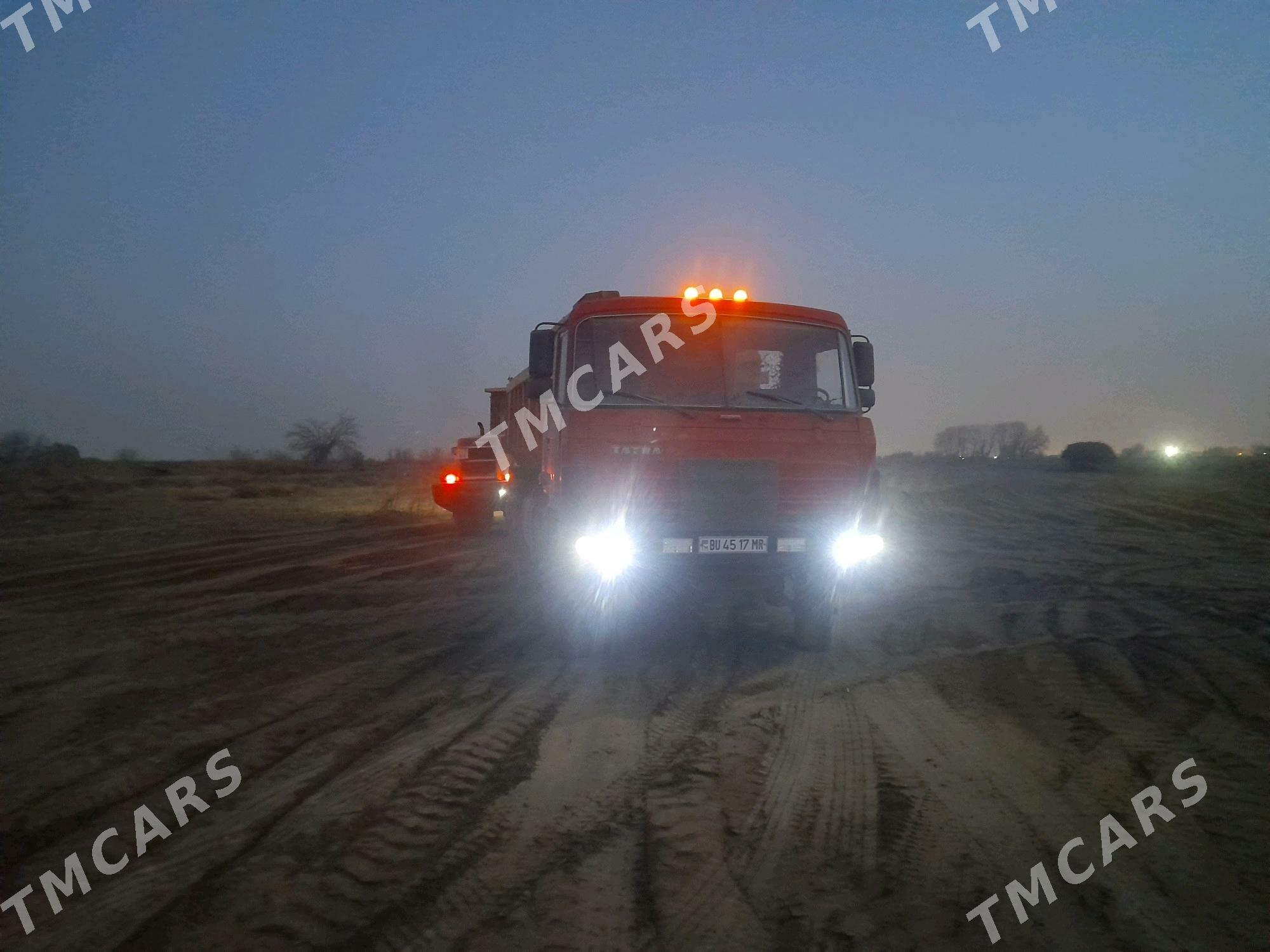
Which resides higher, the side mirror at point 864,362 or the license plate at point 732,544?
the side mirror at point 864,362

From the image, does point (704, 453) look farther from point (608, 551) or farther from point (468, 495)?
point (468, 495)

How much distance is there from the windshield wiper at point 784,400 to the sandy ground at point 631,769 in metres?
2.00

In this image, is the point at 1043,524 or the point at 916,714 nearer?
the point at 916,714

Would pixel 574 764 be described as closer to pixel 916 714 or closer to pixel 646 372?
pixel 916 714

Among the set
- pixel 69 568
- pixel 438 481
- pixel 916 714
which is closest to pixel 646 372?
pixel 916 714

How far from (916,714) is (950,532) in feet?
47.5

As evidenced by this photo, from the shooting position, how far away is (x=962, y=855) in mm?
3723

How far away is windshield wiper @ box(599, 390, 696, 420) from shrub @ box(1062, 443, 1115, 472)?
151 feet

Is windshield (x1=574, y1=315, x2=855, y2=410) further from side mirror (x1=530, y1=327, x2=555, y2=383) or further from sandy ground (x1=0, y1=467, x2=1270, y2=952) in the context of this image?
sandy ground (x1=0, y1=467, x2=1270, y2=952)

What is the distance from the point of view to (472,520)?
59.4 feet

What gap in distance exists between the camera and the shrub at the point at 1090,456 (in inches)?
1898

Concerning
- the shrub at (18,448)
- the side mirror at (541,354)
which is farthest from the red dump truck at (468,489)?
the shrub at (18,448)

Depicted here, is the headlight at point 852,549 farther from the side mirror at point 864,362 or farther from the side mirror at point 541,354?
the side mirror at point 541,354

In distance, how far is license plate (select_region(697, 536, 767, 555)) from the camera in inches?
275
